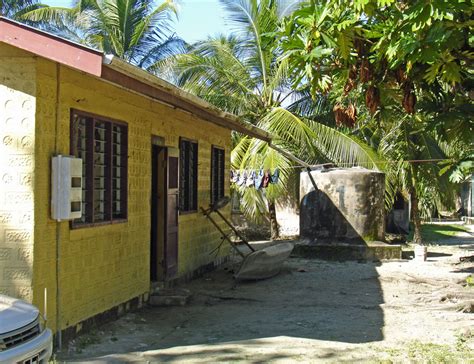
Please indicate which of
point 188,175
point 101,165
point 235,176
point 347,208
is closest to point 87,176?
point 101,165

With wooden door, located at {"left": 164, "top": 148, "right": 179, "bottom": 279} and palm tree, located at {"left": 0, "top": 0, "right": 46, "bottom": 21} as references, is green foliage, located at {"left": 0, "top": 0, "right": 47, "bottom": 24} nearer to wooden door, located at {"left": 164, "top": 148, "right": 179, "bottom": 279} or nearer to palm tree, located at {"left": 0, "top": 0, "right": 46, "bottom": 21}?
palm tree, located at {"left": 0, "top": 0, "right": 46, "bottom": 21}

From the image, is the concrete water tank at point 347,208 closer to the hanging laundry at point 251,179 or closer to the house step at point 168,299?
the hanging laundry at point 251,179

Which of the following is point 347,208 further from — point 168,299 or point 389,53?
point 389,53

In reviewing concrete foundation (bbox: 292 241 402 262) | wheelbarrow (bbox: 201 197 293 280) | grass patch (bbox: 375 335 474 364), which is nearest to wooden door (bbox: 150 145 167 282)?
wheelbarrow (bbox: 201 197 293 280)

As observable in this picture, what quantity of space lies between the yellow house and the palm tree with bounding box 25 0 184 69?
13215mm

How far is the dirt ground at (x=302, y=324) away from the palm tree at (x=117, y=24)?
522 inches

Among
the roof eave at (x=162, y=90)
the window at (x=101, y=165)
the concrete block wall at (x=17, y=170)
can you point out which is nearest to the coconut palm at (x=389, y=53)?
the roof eave at (x=162, y=90)

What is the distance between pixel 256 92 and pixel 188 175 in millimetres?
8678

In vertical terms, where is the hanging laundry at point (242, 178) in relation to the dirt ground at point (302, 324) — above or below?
above

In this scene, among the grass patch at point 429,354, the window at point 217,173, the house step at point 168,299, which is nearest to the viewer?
the grass patch at point 429,354

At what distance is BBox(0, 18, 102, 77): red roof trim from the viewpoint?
18.8 ft

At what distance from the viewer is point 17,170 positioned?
20.0 feet

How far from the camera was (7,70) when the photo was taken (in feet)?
20.2

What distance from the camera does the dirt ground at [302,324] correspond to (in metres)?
6.39
